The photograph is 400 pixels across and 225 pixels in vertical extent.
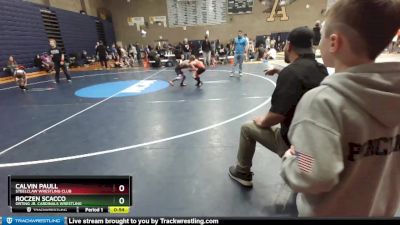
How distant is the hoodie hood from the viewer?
2.98ft

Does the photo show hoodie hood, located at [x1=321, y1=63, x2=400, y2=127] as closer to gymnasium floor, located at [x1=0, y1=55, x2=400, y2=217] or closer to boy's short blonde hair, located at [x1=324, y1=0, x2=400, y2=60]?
boy's short blonde hair, located at [x1=324, y1=0, x2=400, y2=60]

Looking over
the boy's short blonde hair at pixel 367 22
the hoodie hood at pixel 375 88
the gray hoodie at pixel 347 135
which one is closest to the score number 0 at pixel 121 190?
the gray hoodie at pixel 347 135

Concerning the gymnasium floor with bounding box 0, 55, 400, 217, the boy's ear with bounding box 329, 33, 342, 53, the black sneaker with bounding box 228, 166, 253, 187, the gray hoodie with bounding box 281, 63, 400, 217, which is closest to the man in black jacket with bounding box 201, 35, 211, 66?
the gymnasium floor with bounding box 0, 55, 400, 217

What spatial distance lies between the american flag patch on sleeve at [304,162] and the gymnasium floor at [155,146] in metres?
1.00

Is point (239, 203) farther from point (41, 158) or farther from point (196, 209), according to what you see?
point (41, 158)

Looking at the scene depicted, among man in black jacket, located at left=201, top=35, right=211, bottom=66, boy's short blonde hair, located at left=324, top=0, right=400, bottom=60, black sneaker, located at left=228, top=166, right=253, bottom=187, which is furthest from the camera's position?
man in black jacket, located at left=201, top=35, right=211, bottom=66

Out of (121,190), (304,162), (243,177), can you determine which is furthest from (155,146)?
(304,162)

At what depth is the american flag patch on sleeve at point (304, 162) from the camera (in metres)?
0.93

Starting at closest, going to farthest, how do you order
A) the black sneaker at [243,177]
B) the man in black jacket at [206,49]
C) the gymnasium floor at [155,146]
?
the gymnasium floor at [155,146] < the black sneaker at [243,177] < the man in black jacket at [206,49]

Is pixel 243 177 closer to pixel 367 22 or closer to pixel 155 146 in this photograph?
pixel 155 146

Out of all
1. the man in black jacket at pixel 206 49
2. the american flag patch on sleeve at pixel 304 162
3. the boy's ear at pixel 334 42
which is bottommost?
the man in black jacket at pixel 206 49

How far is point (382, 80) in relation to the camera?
92 centimetres

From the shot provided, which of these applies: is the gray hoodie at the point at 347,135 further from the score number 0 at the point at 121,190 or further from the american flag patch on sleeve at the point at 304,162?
the score number 0 at the point at 121,190

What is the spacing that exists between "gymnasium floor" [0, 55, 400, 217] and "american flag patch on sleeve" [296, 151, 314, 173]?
1003mm
